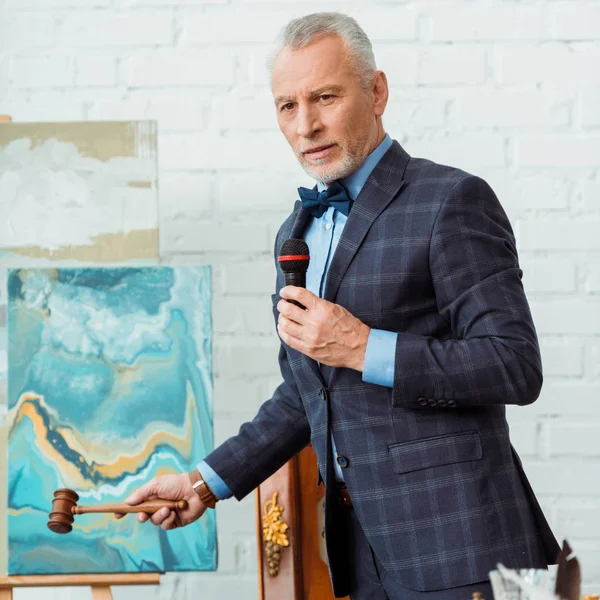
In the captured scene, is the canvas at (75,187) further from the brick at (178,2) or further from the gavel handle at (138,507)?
the gavel handle at (138,507)

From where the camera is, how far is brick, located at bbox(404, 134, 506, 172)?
2.26m

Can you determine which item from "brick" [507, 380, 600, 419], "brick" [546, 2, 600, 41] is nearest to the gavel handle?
"brick" [507, 380, 600, 419]

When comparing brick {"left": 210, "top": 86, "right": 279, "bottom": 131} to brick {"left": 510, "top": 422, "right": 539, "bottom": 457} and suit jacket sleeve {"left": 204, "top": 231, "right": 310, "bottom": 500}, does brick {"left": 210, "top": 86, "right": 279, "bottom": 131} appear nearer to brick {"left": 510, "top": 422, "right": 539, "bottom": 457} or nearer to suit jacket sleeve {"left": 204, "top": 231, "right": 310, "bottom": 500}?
suit jacket sleeve {"left": 204, "top": 231, "right": 310, "bottom": 500}

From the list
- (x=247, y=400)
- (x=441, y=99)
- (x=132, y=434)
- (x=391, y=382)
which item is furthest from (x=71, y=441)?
(x=441, y=99)

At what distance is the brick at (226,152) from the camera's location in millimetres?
2291

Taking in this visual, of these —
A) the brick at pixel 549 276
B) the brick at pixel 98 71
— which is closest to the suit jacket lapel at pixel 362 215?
the brick at pixel 549 276

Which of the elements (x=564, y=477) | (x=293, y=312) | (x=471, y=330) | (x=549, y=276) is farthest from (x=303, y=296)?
(x=564, y=477)

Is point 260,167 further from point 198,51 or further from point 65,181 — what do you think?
point 65,181

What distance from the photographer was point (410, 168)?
1.53 metres

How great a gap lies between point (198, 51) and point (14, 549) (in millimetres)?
1262

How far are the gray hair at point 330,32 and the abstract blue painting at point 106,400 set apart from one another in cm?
66

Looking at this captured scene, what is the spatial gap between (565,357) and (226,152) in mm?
979

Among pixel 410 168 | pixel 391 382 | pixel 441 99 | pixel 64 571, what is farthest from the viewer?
pixel 441 99

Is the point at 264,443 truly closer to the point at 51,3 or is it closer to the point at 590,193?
the point at 590,193
